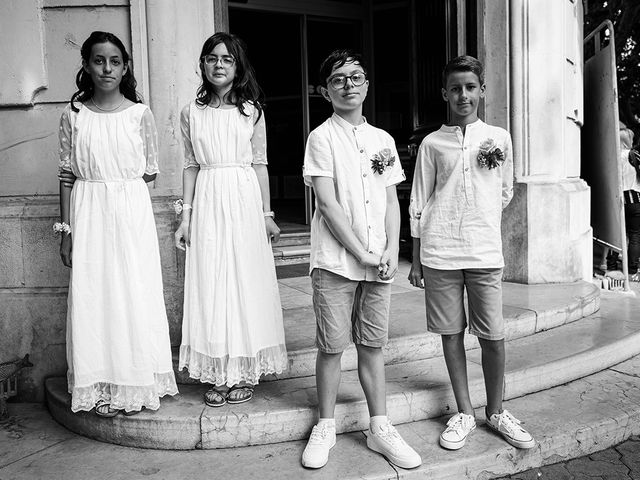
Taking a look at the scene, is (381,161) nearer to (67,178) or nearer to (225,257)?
(225,257)

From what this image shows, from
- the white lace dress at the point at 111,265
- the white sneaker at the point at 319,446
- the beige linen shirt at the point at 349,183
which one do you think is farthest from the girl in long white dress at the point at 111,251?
the beige linen shirt at the point at 349,183

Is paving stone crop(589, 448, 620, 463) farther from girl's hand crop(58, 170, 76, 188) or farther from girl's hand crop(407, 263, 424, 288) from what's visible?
girl's hand crop(58, 170, 76, 188)

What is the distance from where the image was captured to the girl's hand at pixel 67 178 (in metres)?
3.27

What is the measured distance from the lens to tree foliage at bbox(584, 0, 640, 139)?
35.8ft

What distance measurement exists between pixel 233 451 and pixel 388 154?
5.43 feet

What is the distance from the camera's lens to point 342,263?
2.83 metres

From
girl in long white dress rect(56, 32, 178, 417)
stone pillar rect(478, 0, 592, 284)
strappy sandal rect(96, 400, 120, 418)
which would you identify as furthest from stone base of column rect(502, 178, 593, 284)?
strappy sandal rect(96, 400, 120, 418)

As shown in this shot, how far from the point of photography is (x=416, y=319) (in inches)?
169

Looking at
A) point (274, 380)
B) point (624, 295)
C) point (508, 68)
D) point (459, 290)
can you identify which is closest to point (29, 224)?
point (274, 380)

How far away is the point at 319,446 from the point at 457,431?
694mm

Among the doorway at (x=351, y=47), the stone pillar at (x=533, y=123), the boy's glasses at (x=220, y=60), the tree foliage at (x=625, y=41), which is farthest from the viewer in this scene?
the tree foliage at (x=625, y=41)

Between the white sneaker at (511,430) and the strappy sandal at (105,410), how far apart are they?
77.4 inches

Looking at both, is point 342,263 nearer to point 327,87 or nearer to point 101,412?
point 327,87

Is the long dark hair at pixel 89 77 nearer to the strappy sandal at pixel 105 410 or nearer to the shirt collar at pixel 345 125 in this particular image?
the shirt collar at pixel 345 125
